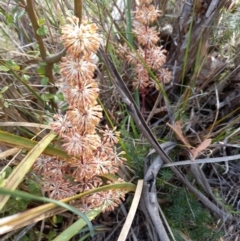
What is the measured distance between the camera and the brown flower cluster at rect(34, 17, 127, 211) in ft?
2.33

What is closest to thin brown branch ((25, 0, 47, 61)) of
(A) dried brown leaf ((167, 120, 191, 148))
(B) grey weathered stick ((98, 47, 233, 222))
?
(B) grey weathered stick ((98, 47, 233, 222))

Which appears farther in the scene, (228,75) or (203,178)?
(228,75)

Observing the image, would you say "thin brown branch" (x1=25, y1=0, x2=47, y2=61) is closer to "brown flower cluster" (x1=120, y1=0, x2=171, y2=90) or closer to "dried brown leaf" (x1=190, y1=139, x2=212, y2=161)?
"brown flower cluster" (x1=120, y1=0, x2=171, y2=90)

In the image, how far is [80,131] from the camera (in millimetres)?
782

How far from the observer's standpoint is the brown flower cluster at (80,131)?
71 centimetres

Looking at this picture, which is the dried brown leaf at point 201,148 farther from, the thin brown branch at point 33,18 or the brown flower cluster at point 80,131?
the thin brown branch at point 33,18

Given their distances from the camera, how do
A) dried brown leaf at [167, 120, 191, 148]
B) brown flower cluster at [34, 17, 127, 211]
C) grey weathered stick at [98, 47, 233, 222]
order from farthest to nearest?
1. dried brown leaf at [167, 120, 191, 148]
2. grey weathered stick at [98, 47, 233, 222]
3. brown flower cluster at [34, 17, 127, 211]

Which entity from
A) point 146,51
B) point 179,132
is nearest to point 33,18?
point 146,51

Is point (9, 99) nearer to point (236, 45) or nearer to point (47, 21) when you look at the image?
point (47, 21)

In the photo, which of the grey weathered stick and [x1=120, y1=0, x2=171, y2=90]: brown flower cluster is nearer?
the grey weathered stick

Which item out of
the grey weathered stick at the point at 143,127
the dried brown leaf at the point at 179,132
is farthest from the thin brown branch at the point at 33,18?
the dried brown leaf at the point at 179,132

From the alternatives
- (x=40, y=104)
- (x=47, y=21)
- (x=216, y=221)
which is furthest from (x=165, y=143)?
(x=47, y=21)

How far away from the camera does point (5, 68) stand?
0.97 metres

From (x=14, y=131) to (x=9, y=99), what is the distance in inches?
4.0
